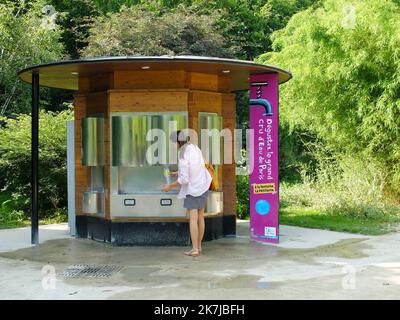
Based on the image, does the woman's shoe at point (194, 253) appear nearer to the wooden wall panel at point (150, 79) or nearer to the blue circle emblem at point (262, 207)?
the blue circle emblem at point (262, 207)

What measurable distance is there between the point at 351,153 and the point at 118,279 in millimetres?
9774

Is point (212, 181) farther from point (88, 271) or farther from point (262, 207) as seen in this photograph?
point (88, 271)

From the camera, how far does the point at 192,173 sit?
838 cm

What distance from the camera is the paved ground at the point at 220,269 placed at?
618cm

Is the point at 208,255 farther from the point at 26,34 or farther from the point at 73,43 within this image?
the point at 73,43

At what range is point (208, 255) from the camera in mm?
8414

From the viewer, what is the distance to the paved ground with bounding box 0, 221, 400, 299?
618cm

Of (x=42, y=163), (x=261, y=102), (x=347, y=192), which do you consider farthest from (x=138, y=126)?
(x=347, y=192)

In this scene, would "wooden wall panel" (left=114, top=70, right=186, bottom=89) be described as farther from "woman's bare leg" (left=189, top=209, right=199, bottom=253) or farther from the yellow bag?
"woman's bare leg" (left=189, top=209, right=199, bottom=253)

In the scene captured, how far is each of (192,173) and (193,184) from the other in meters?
0.15

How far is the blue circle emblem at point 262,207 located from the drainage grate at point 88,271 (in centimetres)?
273

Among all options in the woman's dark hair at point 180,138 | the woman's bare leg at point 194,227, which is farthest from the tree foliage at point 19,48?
the woman's bare leg at point 194,227

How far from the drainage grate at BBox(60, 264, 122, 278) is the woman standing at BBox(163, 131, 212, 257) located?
48.5 inches
